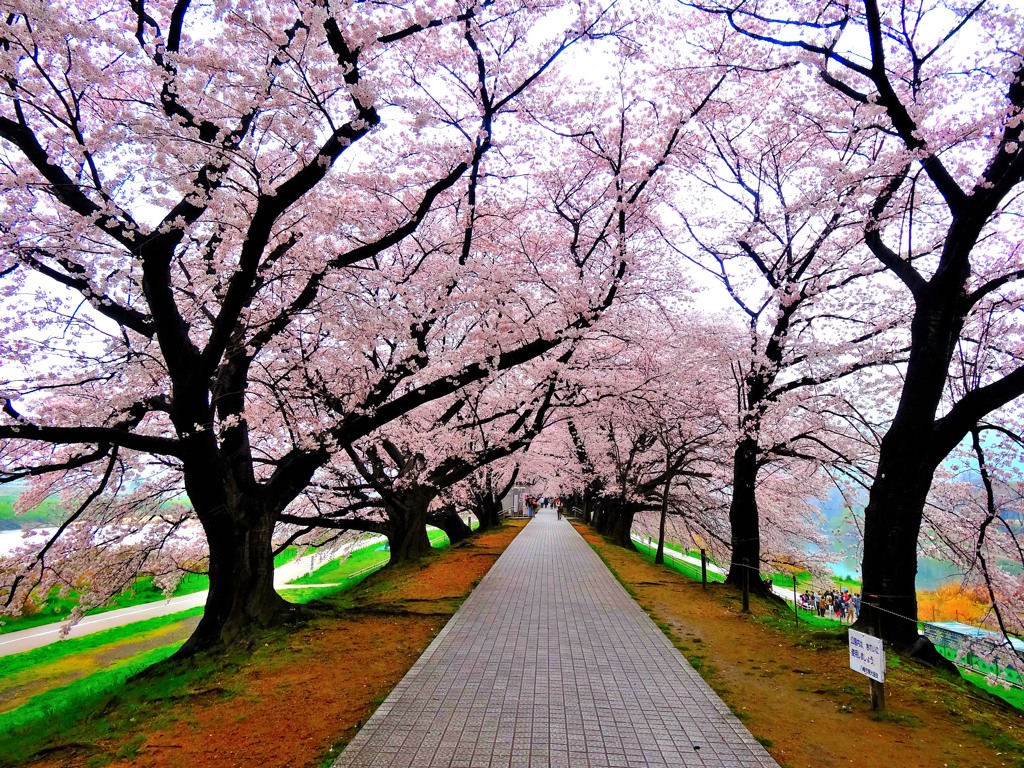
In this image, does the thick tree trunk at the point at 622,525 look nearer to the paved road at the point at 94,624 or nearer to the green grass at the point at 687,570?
the green grass at the point at 687,570

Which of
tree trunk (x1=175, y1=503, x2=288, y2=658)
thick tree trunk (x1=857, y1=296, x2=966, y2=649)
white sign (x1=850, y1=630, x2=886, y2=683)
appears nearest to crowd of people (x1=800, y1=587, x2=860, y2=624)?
thick tree trunk (x1=857, y1=296, x2=966, y2=649)

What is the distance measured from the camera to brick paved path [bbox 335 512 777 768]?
4082 mm

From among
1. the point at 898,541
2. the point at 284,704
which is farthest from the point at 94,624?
the point at 898,541

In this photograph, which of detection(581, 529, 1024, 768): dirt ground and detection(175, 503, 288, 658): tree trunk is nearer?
detection(581, 529, 1024, 768): dirt ground

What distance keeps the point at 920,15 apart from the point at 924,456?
5.21 m

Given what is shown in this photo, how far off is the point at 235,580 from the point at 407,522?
8.09m

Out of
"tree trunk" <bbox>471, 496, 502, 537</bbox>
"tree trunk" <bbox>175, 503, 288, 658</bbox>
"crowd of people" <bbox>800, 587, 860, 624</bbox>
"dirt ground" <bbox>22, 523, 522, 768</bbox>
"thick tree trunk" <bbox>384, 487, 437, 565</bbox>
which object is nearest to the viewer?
"dirt ground" <bbox>22, 523, 522, 768</bbox>

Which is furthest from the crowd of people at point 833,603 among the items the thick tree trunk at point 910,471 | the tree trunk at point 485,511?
the thick tree trunk at point 910,471

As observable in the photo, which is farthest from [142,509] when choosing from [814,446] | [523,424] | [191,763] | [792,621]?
[814,446]

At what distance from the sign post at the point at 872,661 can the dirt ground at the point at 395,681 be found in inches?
7.2

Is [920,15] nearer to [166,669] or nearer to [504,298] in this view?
[504,298]

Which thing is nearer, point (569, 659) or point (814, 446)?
point (569, 659)

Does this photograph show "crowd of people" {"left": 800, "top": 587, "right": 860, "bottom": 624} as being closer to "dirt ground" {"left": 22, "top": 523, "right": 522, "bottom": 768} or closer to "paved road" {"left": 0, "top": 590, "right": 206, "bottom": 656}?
"dirt ground" {"left": 22, "top": 523, "right": 522, "bottom": 768}

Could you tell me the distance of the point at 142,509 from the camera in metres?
12.2
